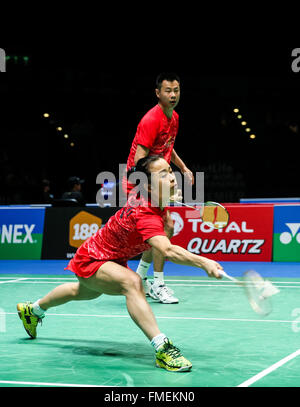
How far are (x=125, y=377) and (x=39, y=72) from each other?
1917cm

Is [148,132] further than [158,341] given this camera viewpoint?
Yes

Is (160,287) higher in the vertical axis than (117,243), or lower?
lower

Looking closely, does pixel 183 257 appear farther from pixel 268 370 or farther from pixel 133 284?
pixel 268 370

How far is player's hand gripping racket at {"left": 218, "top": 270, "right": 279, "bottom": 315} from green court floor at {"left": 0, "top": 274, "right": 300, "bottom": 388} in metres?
0.38

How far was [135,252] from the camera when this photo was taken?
4316 millimetres

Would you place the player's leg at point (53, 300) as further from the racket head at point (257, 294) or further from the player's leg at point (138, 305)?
the racket head at point (257, 294)

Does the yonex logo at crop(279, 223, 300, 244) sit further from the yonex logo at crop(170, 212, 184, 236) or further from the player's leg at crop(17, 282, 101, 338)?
→ the player's leg at crop(17, 282, 101, 338)

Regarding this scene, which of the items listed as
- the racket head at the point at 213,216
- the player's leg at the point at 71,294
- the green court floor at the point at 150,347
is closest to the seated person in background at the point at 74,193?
the green court floor at the point at 150,347

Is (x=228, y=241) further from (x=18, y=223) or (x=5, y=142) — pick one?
(x=5, y=142)

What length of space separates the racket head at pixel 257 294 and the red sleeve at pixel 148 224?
0.61 m

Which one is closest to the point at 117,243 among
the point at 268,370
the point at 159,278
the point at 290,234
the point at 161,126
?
the point at 268,370

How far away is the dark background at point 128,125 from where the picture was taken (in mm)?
21047

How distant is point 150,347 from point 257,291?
1121 mm

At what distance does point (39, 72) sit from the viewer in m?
21.6
